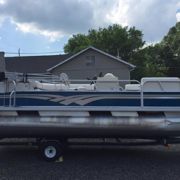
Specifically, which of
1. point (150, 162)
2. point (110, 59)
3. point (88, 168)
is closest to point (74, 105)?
point (88, 168)

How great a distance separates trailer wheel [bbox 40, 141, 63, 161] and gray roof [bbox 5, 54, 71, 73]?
2851 cm

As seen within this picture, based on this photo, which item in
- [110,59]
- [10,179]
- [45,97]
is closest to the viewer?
[10,179]

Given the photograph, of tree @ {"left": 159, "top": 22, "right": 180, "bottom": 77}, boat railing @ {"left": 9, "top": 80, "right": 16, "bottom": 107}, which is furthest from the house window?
boat railing @ {"left": 9, "top": 80, "right": 16, "bottom": 107}

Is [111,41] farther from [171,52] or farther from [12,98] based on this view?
[12,98]

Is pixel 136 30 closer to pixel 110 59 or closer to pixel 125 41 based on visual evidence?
pixel 125 41

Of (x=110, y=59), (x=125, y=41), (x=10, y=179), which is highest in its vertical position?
(x=125, y=41)

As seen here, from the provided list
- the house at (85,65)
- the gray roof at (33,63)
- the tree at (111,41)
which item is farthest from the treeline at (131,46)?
the house at (85,65)

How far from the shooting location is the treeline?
183ft

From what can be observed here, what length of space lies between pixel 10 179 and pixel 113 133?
2055mm

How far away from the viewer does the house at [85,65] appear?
114 ft

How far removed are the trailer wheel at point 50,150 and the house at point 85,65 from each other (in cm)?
2589

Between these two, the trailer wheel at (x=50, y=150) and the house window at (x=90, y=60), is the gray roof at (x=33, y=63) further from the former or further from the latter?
the trailer wheel at (x=50, y=150)

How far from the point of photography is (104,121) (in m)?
7.55

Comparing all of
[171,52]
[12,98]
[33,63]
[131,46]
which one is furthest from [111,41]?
[12,98]
